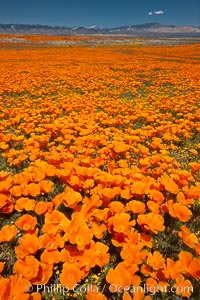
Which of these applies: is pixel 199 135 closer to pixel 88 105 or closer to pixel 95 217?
pixel 88 105

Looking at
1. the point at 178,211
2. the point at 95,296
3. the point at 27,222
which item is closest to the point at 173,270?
the point at 95,296

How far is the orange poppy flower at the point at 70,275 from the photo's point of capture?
9.41 feet

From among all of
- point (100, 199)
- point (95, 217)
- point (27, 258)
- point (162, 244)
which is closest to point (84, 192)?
point (100, 199)

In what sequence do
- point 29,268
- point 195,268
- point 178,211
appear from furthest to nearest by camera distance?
A: 1. point 178,211
2. point 195,268
3. point 29,268

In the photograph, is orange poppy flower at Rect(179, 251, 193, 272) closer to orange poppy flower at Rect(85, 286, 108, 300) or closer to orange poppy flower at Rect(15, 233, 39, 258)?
orange poppy flower at Rect(85, 286, 108, 300)

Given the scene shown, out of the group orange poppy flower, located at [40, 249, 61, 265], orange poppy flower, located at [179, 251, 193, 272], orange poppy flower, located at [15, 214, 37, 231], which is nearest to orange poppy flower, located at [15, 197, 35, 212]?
orange poppy flower, located at [15, 214, 37, 231]

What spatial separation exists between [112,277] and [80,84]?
47.6 feet

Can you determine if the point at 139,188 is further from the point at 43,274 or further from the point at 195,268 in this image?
the point at 43,274

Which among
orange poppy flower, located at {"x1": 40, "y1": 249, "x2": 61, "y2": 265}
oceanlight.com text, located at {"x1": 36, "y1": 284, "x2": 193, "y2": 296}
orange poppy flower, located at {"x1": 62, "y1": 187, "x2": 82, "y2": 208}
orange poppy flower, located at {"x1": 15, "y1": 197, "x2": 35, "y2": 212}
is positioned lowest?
oceanlight.com text, located at {"x1": 36, "y1": 284, "x2": 193, "y2": 296}

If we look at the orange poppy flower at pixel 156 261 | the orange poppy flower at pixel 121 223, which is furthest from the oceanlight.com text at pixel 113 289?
the orange poppy flower at pixel 121 223

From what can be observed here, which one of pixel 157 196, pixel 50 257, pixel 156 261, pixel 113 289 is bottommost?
pixel 113 289

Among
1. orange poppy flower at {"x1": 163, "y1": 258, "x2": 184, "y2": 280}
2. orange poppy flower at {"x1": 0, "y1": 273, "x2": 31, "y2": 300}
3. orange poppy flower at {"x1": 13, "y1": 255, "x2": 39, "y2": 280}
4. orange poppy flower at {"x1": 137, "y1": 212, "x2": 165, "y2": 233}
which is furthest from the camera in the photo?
orange poppy flower at {"x1": 137, "y1": 212, "x2": 165, "y2": 233}

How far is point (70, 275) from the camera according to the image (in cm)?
292

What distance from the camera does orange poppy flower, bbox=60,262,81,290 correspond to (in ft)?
9.41
